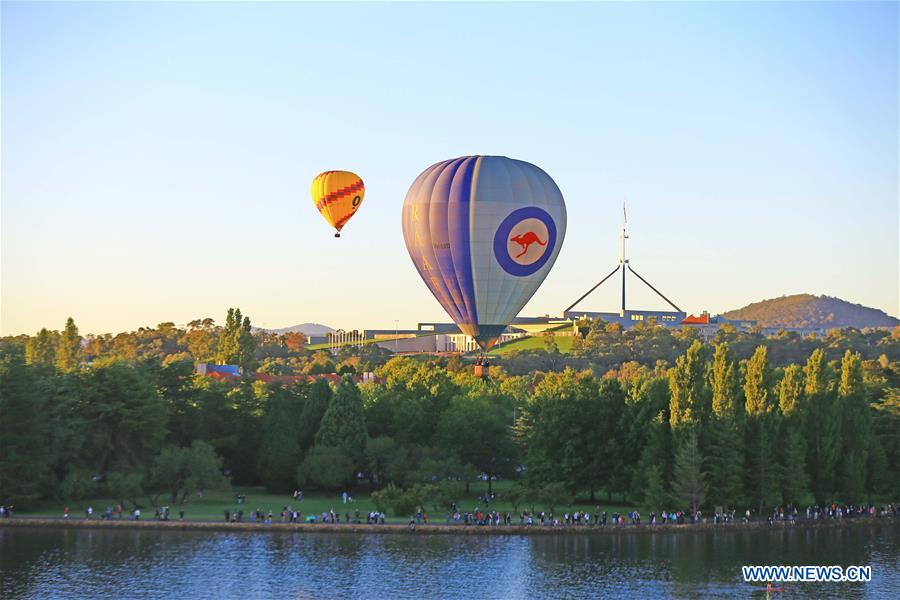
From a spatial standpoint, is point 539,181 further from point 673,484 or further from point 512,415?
point 673,484

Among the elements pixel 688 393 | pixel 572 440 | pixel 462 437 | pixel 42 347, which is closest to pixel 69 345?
pixel 42 347

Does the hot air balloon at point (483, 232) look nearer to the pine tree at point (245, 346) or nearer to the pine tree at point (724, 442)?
the pine tree at point (724, 442)

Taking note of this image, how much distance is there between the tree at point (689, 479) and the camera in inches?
2478

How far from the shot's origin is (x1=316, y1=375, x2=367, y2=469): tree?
72062 mm

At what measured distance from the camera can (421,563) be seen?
52906 millimetres

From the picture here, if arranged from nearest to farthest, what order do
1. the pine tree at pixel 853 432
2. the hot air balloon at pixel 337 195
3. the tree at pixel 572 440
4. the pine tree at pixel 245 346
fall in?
the pine tree at pixel 853 432, the tree at pixel 572 440, the hot air balloon at pixel 337 195, the pine tree at pixel 245 346

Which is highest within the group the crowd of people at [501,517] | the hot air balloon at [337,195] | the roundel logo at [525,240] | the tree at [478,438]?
the hot air balloon at [337,195]

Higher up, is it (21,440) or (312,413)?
(312,413)

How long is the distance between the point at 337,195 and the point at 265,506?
1084 inches

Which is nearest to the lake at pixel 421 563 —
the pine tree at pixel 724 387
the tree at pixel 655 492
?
the tree at pixel 655 492

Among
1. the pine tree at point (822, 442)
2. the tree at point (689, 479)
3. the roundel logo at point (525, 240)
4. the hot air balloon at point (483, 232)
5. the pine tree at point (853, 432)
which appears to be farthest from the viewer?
the roundel logo at point (525, 240)

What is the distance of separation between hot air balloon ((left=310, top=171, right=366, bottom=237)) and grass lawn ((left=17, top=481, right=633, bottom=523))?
22476 mm

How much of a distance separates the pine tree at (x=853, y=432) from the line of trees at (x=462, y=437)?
0.27 feet
